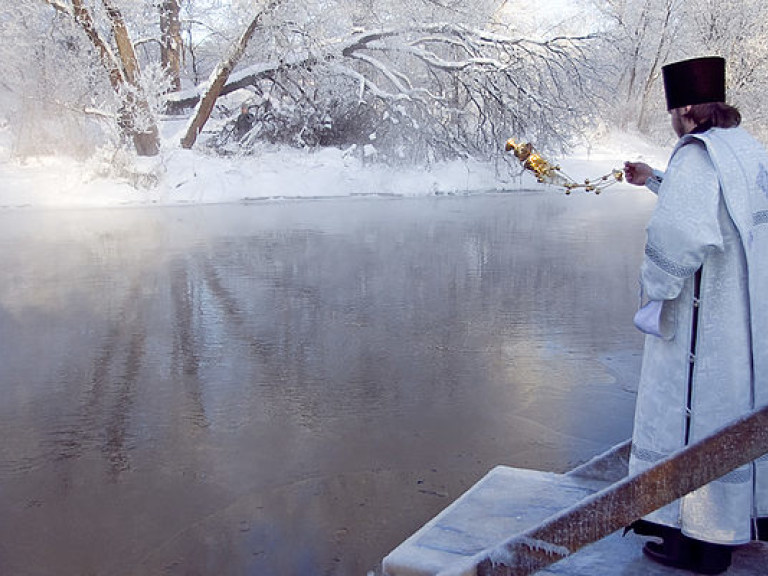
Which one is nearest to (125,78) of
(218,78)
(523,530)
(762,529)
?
(218,78)

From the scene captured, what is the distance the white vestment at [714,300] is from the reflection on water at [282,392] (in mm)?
1263

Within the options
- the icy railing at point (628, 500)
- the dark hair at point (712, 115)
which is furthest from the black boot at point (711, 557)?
the dark hair at point (712, 115)

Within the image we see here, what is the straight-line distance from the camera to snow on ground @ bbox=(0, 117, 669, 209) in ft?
61.6

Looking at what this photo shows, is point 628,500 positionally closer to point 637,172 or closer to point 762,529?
point 762,529

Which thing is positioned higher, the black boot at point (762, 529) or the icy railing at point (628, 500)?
the icy railing at point (628, 500)

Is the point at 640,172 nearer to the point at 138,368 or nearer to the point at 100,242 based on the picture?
the point at 138,368

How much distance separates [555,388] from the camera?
17.6ft

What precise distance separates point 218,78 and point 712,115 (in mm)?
20409

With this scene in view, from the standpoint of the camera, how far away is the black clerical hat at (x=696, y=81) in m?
2.61

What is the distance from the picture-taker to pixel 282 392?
5332 mm

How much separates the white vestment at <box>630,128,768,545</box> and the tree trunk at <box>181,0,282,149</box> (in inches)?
774

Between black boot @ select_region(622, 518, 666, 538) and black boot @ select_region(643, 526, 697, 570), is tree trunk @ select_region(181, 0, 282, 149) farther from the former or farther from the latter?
black boot @ select_region(643, 526, 697, 570)

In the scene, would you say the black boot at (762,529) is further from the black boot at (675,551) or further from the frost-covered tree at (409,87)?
the frost-covered tree at (409,87)

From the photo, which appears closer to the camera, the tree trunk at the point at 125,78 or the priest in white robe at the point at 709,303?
the priest in white robe at the point at 709,303
